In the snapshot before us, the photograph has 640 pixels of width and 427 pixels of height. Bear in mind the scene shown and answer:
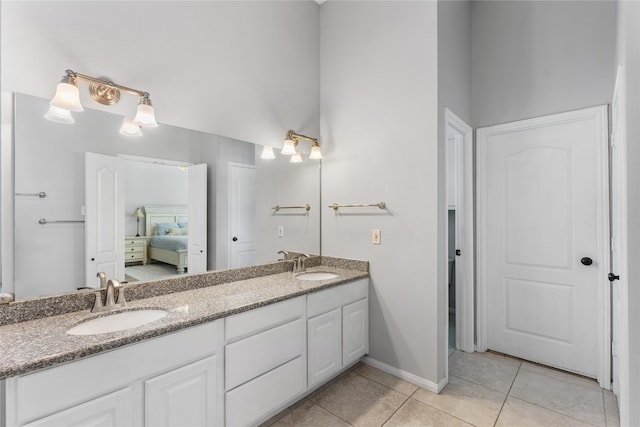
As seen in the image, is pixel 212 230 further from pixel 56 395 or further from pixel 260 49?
pixel 260 49

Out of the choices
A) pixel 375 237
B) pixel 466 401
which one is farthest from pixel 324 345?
pixel 466 401

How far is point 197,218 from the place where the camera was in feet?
6.75

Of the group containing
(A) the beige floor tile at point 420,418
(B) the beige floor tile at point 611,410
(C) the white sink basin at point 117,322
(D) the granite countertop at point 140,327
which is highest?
(D) the granite countertop at point 140,327

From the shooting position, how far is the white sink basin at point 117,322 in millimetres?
1361

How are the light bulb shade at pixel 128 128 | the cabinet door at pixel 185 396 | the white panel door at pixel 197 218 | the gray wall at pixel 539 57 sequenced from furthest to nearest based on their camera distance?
the gray wall at pixel 539 57, the white panel door at pixel 197 218, the light bulb shade at pixel 128 128, the cabinet door at pixel 185 396

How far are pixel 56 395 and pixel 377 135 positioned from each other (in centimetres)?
240

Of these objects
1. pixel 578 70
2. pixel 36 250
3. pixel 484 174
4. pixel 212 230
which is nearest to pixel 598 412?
pixel 484 174

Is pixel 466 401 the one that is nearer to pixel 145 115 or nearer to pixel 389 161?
pixel 389 161

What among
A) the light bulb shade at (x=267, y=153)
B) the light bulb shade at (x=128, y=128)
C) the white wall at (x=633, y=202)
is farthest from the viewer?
the light bulb shade at (x=267, y=153)

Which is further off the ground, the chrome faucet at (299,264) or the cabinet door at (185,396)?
the chrome faucet at (299,264)

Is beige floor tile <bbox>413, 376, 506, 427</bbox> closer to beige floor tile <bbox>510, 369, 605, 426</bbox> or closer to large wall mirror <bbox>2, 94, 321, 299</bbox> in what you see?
beige floor tile <bbox>510, 369, 605, 426</bbox>

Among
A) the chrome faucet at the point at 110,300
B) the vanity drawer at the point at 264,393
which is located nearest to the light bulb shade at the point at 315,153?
the vanity drawer at the point at 264,393

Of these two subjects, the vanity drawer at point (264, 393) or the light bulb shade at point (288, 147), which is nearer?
the vanity drawer at point (264, 393)

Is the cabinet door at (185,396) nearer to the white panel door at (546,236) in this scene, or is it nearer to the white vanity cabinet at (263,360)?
the white vanity cabinet at (263,360)
